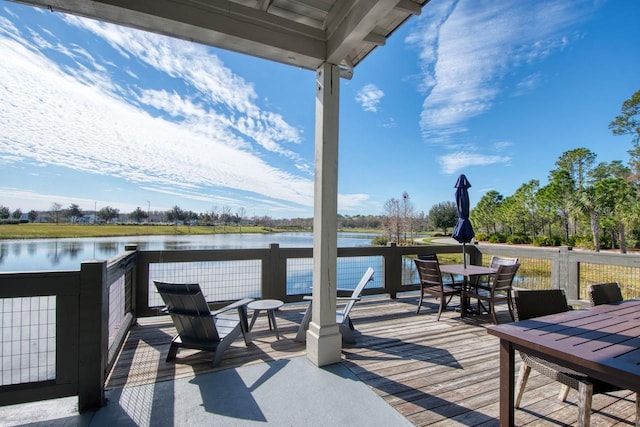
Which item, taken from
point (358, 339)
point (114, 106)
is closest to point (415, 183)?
point (114, 106)

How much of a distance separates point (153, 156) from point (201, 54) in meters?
9.00

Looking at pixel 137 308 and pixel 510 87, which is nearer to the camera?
pixel 137 308

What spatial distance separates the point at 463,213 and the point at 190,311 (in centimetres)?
439

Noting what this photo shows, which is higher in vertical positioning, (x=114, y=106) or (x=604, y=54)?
(x=604, y=54)

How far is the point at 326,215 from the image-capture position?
2.95 m

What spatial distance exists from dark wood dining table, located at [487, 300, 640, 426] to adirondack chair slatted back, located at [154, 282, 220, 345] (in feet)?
8.02

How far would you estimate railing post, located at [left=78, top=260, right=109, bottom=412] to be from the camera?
6.95ft

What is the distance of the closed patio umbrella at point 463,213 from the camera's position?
15.7ft

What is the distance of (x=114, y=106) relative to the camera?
35.1 feet

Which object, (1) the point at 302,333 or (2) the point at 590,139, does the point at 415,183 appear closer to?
(2) the point at 590,139

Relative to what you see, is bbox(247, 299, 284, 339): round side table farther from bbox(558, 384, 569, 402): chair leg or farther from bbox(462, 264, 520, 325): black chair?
bbox(462, 264, 520, 325): black chair

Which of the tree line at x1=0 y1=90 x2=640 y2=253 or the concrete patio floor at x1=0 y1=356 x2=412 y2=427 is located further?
the tree line at x1=0 y1=90 x2=640 y2=253

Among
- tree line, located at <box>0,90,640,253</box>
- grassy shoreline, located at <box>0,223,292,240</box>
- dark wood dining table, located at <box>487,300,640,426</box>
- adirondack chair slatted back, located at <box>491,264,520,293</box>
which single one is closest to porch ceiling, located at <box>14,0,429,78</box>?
dark wood dining table, located at <box>487,300,640,426</box>

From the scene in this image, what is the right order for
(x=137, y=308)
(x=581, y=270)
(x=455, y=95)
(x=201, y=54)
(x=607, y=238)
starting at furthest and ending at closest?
(x=607, y=238), (x=455, y=95), (x=201, y=54), (x=581, y=270), (x=137, y=308)
